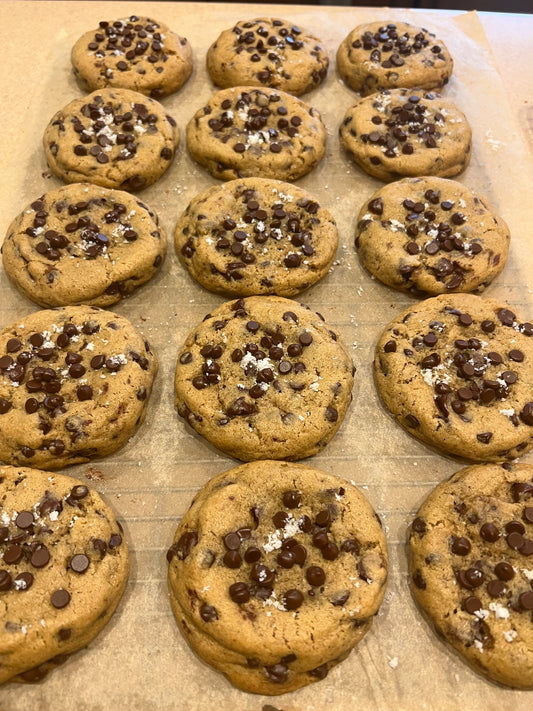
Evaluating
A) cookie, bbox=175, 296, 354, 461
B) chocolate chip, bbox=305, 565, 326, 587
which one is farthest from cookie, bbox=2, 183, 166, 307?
chocolate chip, bbox=305, 565, 326, 587

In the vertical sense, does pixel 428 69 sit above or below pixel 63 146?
above

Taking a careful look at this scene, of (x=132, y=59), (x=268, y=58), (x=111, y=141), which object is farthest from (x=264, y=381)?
(x=132, y=59)

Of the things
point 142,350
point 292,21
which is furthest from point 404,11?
point 142,350

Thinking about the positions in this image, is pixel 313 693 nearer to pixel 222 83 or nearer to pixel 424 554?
pixel 424 554

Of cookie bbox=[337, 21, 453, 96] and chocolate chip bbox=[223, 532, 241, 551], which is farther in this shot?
cookie bbox=[337, 21, 453, 96]

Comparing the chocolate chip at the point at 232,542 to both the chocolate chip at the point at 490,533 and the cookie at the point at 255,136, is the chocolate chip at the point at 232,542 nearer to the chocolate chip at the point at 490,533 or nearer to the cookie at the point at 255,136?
the chocolate chip at the point at 490,533

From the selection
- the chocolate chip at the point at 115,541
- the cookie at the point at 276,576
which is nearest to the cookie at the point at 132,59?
the cookie at the point at 276,576

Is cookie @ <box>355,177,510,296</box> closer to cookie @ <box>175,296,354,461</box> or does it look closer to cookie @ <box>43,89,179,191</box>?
cookie @ <box>175,296,354,461</box>
